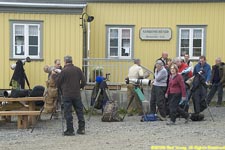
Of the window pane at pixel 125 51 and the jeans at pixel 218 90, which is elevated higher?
the window pane at pixel 125 51

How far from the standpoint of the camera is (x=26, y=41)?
17812 mm

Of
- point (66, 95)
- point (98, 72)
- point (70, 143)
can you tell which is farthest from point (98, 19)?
point (70, 143)

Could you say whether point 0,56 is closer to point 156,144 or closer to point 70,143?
point 70,143

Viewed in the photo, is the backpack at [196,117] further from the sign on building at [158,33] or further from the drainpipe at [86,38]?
the sign on building at [158,33]

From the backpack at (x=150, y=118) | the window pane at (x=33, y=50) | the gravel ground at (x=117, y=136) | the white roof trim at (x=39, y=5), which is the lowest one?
the gravel ground at (x=117, y=136)

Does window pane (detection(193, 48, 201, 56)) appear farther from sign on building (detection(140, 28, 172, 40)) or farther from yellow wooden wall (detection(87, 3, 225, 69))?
sign on building (detection(140, 28, 172, 40))

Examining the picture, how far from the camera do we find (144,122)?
13.5 meters

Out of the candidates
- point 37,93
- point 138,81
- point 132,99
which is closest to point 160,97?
point 132,99

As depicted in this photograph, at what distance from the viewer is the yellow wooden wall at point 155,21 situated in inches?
741

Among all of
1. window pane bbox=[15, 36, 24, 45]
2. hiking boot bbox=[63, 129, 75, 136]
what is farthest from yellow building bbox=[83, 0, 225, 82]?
hiking boot bbox=[63, 129, 75, 136]

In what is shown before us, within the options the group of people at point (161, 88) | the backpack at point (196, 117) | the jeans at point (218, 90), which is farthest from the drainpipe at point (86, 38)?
the backpack at point (196, 117)

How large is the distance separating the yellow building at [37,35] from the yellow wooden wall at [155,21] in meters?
1.62

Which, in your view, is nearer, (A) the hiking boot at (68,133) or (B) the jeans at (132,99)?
(A) the hiking boot at (68,133)

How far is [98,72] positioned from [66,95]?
6228mm
